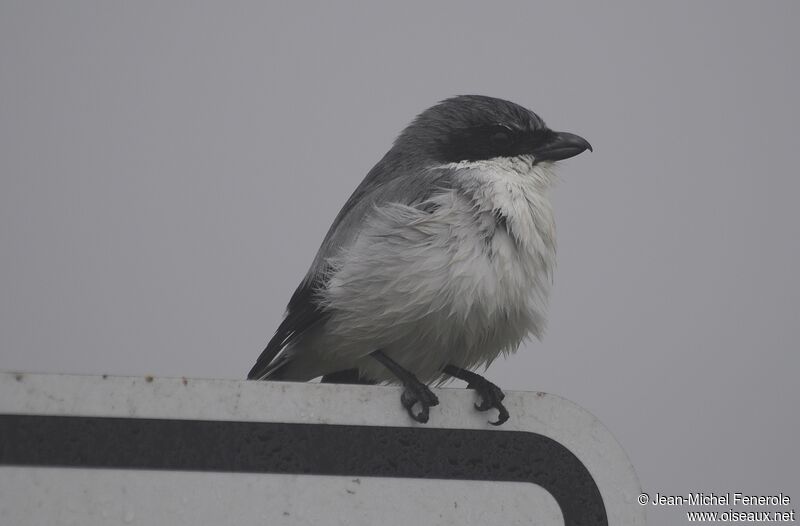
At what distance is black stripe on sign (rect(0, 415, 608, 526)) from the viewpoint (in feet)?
4.75

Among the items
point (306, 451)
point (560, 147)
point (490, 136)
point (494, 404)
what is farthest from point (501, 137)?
point (306, 451)

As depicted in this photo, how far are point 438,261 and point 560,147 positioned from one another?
889 mm

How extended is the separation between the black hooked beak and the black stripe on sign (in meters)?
1.66

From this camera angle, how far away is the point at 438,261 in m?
2.54

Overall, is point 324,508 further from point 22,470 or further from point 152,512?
point 22,470

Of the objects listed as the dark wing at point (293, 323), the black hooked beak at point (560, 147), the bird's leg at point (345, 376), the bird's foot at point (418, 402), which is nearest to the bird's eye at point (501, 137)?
the black hooked beak at point (560, 147)

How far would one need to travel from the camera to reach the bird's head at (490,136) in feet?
10.3

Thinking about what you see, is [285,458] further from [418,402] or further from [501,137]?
[501,137]

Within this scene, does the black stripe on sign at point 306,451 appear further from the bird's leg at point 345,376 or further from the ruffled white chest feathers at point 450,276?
the bird's leg at point 345,376

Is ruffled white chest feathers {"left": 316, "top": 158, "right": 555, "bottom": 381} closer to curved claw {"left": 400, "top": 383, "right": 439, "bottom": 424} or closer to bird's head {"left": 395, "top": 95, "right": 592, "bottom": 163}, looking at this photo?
bird's head {"left": 395, "top": 95, "right": 592, "bottom": 163}

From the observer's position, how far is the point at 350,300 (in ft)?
9.16

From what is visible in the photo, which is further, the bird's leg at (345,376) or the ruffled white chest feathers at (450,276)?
the bird's leg at (345,376)

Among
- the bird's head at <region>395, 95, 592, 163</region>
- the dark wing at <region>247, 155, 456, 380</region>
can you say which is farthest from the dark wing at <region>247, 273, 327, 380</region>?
the bird's head at <region>395, 95, 592, 163</region>

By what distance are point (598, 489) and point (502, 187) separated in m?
1.38
